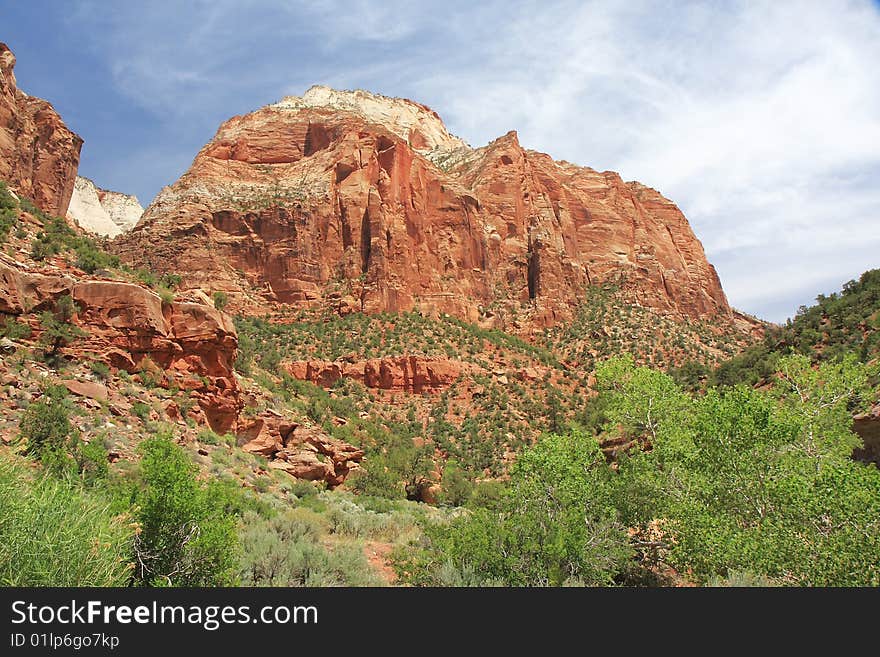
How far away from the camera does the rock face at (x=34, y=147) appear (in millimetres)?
29859

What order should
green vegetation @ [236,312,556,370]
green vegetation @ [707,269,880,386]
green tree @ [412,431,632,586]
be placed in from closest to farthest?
green tree @ [412,431,632,586]
green vegetation @ [707,269,880,386]
green vegetation @ [236,312,556,370]

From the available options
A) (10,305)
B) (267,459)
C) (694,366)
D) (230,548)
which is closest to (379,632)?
(230,548)

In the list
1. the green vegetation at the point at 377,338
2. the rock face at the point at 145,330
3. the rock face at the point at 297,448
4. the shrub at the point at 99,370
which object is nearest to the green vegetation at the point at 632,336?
the green vegetation at the point at 377,338

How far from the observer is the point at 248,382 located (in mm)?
24703

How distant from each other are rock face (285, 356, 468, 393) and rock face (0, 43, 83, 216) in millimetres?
20689

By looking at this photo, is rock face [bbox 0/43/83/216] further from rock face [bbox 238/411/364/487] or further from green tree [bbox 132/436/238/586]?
green tree [bbox 132/436/238/586]

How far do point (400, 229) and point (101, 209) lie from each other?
65.2 m

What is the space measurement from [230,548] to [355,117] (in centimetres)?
7211

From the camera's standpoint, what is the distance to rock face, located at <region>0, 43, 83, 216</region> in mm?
29859

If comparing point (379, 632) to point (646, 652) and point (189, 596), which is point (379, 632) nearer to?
point (189, 596)

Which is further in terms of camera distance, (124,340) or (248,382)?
(248,382)

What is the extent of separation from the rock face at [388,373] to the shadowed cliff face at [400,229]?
1041cm

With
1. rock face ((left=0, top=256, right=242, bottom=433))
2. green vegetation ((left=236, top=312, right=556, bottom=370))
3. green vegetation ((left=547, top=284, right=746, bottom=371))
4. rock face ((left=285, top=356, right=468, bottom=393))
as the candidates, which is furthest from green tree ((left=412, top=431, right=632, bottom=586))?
green vegetation ((left=547, top=284, right=746, bottom=371))

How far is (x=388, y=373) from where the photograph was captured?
1897 inches
